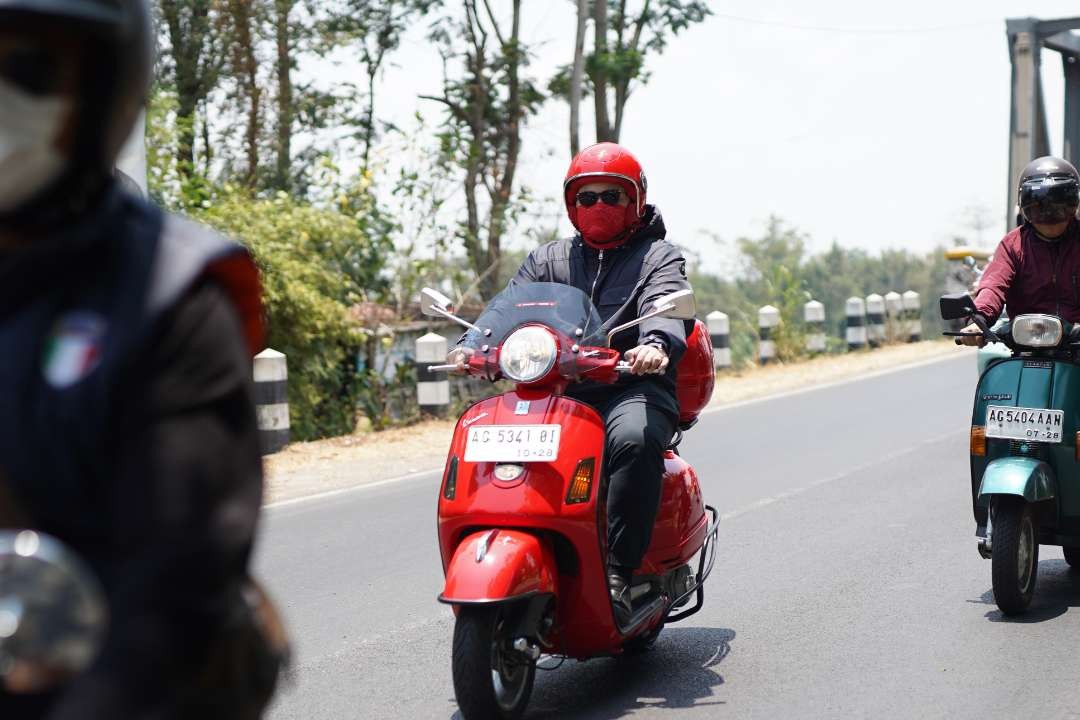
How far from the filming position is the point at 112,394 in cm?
159

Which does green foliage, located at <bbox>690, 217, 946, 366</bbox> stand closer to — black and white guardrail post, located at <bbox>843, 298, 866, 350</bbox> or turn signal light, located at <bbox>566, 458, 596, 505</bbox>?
black and white guardrail post, located at <bbox>843, 298, 866, 350</bbox>

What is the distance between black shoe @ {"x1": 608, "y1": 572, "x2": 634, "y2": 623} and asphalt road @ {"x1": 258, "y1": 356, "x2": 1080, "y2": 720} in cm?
34

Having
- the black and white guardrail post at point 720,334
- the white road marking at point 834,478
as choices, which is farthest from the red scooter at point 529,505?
the black and white guardrail post at point 720,334

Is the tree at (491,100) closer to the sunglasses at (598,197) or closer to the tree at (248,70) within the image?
the tree at (248,70)

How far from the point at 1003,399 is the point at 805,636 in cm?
149

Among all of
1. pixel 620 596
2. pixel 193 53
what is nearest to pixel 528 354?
pixel 620 596

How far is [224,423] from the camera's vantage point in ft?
5.44

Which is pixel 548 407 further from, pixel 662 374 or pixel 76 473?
pixel 76 473

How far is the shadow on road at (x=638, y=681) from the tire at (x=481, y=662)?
42 cm

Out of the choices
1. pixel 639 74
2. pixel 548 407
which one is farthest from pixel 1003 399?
pixel 639 74

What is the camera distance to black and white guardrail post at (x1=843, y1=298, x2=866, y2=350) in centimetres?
2450

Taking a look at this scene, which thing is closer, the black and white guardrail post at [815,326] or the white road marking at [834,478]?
the white road marking at [834,478]

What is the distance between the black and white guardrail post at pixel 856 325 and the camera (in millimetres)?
24500

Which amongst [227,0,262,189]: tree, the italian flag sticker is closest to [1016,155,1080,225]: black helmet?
the italian flag sticker
